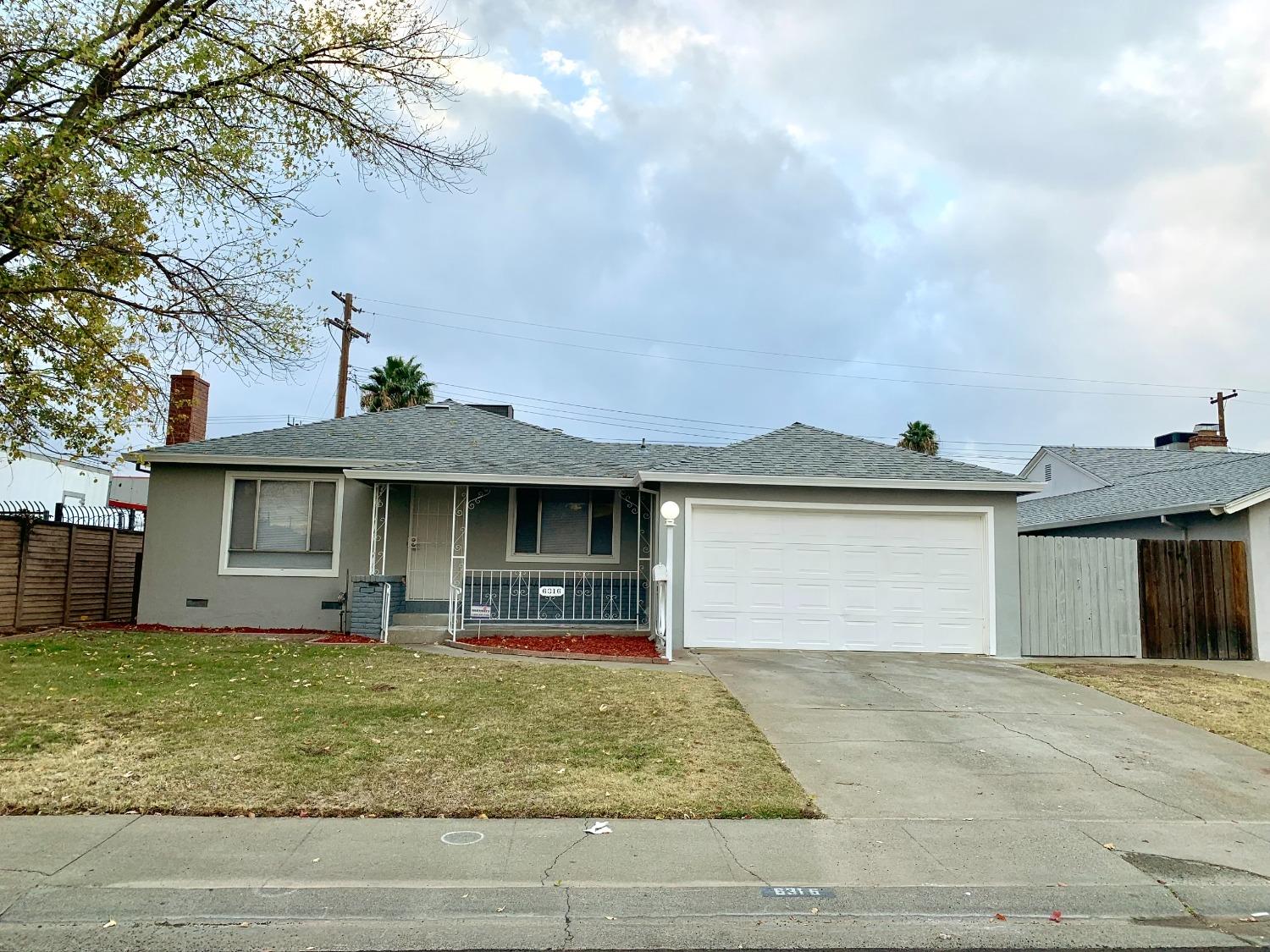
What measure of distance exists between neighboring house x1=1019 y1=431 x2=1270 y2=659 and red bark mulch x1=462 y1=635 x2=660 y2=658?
270 inches

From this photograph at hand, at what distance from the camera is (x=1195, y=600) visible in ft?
45.0

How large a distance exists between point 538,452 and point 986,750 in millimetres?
9883

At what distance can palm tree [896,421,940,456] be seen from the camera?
3597 centimetres

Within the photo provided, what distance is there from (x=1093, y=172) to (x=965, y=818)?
48.0 ft

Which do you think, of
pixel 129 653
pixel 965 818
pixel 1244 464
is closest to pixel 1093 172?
pixel 1244 464

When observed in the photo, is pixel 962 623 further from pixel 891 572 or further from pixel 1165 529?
pixel 1165 529

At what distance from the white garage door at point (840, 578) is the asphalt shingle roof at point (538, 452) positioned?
747mm

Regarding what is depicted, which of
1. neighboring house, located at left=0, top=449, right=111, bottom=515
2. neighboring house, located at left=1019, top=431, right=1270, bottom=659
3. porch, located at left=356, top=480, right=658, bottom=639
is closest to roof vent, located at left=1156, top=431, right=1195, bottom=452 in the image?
neighboring house, located at left=1019, top=431, right=1270, bottom=659

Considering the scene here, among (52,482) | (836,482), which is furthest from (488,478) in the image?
(52,482)

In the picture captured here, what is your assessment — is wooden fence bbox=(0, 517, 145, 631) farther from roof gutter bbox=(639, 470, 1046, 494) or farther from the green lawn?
roof gutter bbox=(639, 470, 1046, 494)

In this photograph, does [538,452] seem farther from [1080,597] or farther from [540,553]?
[1080,597]

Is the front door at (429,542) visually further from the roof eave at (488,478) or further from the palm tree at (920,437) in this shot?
the palm tree at (920,437)

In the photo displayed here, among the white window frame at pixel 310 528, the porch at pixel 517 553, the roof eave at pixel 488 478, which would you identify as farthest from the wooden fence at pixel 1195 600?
the white window frame at pixel 310 528

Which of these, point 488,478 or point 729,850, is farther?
point 488,478
